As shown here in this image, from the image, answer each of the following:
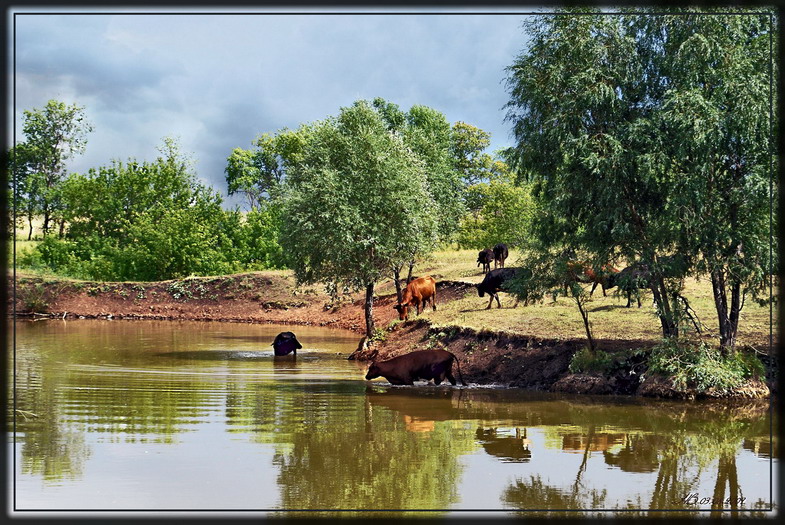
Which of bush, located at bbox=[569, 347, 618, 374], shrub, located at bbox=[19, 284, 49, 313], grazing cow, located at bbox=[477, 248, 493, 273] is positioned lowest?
bush, located at bbox=[569, 347, 618, 374]

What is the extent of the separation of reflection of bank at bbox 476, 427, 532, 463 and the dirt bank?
17.8 ft

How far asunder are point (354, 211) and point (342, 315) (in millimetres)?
16630

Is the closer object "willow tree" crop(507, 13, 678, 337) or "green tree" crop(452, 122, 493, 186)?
"willow tree" crop(507, 13, 678, 337)

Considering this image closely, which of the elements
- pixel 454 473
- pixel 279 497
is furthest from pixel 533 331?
pixel 279 497

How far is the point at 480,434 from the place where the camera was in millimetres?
15188

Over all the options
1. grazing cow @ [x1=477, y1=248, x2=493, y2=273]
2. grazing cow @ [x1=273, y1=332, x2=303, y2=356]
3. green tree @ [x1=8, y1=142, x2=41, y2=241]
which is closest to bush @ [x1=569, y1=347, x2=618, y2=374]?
grazing cow @ [x1=273, y1=332, x2=303, y2=356]

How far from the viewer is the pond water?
35.1 ft

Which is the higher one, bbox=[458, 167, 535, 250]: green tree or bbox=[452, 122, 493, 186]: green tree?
bbox=[452, 122, 493, 186]: green tree

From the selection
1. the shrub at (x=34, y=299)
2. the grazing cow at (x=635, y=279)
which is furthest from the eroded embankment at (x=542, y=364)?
the shrub at (x=34, y=299)

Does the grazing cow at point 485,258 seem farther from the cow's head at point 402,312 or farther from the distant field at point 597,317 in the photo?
the cow's head at point 402,312

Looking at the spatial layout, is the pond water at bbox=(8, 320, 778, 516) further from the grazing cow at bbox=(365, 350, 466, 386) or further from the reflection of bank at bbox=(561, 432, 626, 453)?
the grazing cow at bbox=(365, 350, 466, 386)

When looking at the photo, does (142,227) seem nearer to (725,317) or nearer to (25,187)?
(25,187)

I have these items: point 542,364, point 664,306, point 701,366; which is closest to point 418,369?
point 542,364

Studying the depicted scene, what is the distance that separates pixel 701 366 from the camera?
18.6 m
